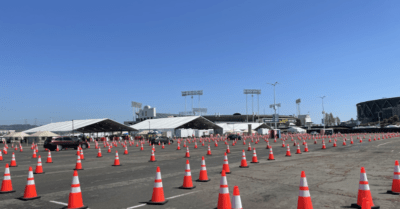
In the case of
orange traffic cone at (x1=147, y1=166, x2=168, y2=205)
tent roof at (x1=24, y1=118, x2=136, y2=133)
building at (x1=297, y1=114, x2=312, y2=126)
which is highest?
building at (x1=297, y1=114, x2=312, y2=126)

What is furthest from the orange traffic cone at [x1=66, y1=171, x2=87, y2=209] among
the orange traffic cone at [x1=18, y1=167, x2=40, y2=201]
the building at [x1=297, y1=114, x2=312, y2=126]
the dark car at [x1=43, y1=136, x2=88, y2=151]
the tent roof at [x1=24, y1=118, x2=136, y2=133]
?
the building at [x1=297, y1=114, x2=312, y2=126]

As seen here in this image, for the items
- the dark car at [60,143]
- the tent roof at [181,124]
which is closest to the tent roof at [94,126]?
the tent roof at [181,124]

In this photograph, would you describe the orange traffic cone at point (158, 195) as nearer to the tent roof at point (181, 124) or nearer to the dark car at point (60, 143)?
the dark car at point (60, 143)

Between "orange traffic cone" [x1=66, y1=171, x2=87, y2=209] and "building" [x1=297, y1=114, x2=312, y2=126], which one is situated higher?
"building" [x1=297, y1=114, x2=312, y2=126]

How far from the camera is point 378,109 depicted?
577 ft

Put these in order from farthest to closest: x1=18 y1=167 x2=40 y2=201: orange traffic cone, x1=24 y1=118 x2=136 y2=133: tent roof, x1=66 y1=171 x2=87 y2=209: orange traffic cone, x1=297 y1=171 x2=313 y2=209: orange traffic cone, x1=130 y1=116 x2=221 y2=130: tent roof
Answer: x1=130 y1=116 x2=221 y2=130: tent roof < x1=24 y1=118 x2=136 y2=133: tent roof < x1=18 y1=167 x2=40 y2=201: orange traffic cone < x1=66 y1=171 x2=87 y2=209: orange traffic cone < x1=297 y1=171 x2=313 y2=209: orange traffic cone

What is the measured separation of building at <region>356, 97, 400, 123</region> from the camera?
162m

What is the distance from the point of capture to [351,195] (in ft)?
25.8

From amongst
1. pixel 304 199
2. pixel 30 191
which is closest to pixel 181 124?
pixel 30 191

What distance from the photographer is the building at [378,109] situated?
16162 centimetres

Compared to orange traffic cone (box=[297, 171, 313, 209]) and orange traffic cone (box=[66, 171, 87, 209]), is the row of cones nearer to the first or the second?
orange traffic cone (box=[66, 171, 87, 209])

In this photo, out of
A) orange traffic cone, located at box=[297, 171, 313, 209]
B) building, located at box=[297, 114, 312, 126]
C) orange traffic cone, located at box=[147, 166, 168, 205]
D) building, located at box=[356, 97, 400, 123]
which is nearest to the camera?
orange traffic cone, located at box=[297, 171, 313, 209]

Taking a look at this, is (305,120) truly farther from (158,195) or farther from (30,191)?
(30,191)

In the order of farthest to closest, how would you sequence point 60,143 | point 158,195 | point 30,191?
point 60,143 → point 30,191 → point 158,195
